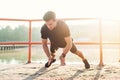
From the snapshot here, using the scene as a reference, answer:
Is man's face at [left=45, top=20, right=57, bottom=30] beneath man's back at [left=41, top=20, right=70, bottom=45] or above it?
above

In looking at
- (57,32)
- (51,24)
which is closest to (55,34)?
(57,32)

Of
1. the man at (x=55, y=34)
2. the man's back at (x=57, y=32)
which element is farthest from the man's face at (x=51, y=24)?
the man's back at (x=57, y=32)

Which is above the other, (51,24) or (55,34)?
(51,24)

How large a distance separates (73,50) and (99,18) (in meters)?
1.81

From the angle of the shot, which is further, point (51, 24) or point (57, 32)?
point (57, 32)

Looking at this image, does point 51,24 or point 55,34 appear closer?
point 51,24

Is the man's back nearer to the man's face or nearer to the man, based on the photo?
the man

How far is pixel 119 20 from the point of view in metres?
8.75

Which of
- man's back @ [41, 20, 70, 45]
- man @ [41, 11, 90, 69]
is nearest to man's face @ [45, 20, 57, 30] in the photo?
man @ [41, 11, 90, 69]

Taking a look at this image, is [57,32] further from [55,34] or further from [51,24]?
[51,24]

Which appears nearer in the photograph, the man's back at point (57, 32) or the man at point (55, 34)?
the man at point (55, 34)

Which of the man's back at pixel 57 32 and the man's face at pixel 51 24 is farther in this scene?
A: the man's back at pixel 57 32

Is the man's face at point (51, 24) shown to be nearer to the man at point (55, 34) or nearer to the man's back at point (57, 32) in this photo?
the man at point (55, 34)

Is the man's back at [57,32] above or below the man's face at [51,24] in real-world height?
below
